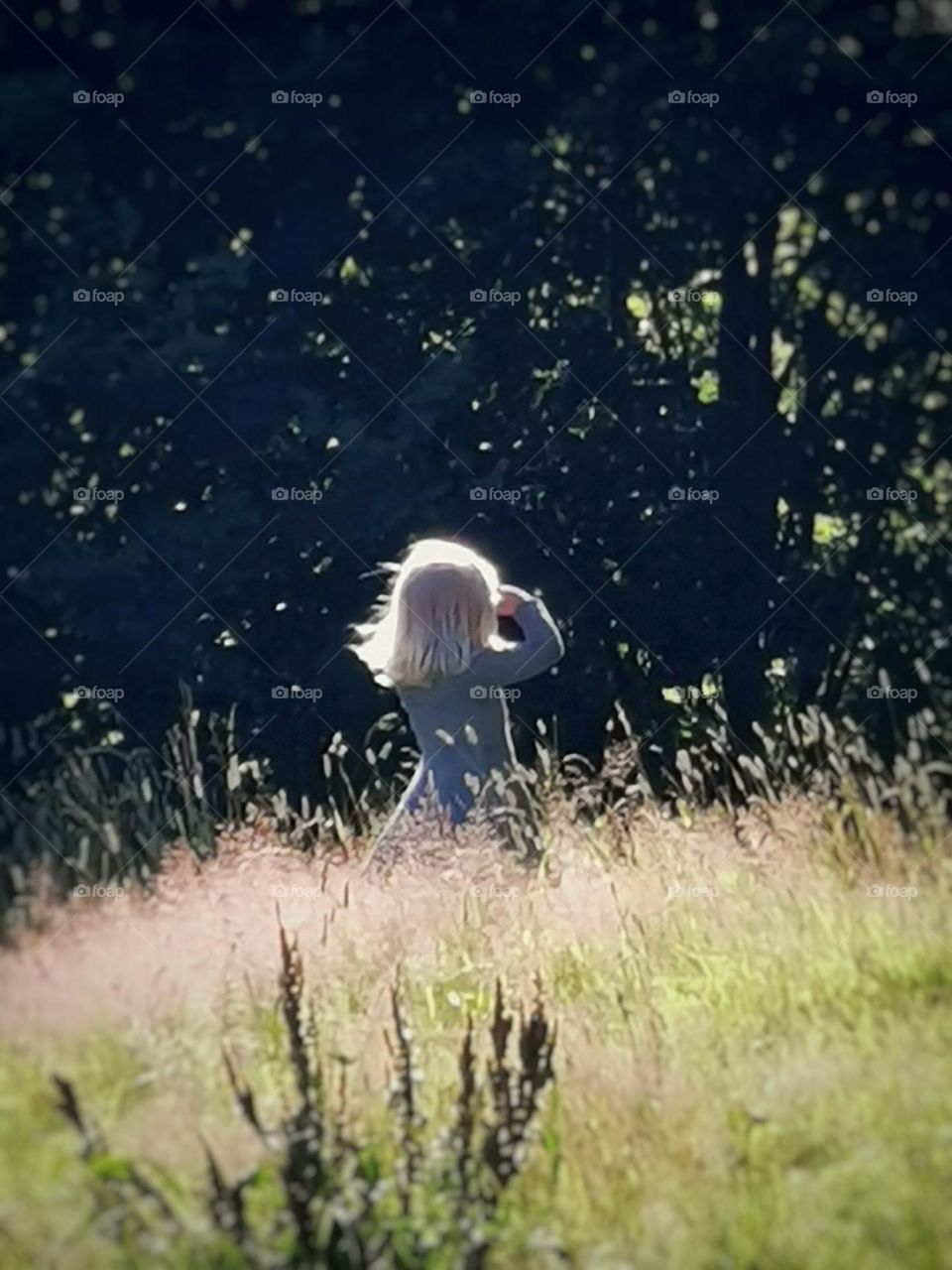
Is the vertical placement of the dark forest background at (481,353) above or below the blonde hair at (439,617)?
above

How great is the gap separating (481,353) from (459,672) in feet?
4.97

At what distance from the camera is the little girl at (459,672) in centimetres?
470

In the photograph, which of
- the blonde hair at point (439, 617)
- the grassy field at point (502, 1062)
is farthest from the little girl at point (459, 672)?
the grassy field at point (502, 1062)

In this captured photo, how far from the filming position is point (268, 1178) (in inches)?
126

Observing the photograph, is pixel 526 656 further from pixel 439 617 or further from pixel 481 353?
pixel 481 353

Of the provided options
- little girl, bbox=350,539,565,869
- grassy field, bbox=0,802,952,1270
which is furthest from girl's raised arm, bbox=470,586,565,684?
grassy field, bbox=0,802,952,1270

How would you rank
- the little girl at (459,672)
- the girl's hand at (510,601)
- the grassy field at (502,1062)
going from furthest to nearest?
1. the girl's hand at (510,601)
2. the little girl at (459,672)
3. the grassy field at (502,1062)

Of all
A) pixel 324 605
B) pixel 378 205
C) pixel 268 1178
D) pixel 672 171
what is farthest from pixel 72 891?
pixel 672 171

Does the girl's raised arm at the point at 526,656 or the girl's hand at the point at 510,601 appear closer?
the girl's raised arm at the point at 526,656

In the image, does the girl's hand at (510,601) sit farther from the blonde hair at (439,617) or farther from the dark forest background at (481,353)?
the dark forest background at (481,353)

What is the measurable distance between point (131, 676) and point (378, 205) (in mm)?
1914

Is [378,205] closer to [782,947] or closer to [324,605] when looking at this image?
[324,605]

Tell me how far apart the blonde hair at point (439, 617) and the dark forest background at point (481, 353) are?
119 centimetres

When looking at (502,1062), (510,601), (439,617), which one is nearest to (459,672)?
(439,617)
